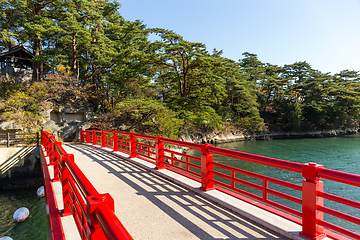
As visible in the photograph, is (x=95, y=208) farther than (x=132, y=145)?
No

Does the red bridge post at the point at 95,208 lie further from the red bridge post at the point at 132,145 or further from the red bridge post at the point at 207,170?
the red bridge post at the point at 132,145

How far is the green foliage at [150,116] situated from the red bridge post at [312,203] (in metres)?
14.9

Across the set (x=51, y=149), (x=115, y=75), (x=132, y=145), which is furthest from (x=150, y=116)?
(x=51, y=149)

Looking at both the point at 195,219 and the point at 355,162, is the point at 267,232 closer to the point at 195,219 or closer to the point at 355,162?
the point at 195,219

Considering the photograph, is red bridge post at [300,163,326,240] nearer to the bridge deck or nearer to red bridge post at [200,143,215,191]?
the bridge deck

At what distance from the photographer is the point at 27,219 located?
845 centimetres

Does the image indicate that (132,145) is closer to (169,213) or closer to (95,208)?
(169,213)

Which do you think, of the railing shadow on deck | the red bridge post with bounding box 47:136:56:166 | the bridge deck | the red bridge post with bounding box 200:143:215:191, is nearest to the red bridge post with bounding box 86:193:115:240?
the bridge deck

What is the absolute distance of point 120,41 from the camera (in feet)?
83.9

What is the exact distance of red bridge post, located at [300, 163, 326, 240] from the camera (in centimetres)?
264

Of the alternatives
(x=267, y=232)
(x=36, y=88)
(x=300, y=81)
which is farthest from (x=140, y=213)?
(x=300, y=81)

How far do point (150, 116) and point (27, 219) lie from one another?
12.0m

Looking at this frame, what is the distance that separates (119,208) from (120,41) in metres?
25.5

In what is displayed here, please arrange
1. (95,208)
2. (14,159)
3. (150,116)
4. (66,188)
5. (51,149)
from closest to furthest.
Result: (95,208), (66,188), (51,149), (14,159), (150,116)
